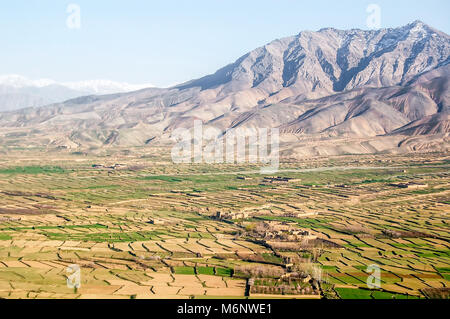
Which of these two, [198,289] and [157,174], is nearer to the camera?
[198,289]

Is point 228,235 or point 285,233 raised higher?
point 285,233

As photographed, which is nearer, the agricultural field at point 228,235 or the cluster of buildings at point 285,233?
the agricultural field at point 228,235

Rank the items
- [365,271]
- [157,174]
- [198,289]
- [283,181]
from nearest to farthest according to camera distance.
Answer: [198,289] < [365,271] < [283,181] < [157,174]

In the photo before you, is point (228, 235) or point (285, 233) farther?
point (228, 235)

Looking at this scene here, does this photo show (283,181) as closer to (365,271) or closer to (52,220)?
(52,220)

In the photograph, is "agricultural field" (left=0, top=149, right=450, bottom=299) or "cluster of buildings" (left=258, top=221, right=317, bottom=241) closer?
"agricultural field" (left=0, top=149, right=450, bottom=299)
